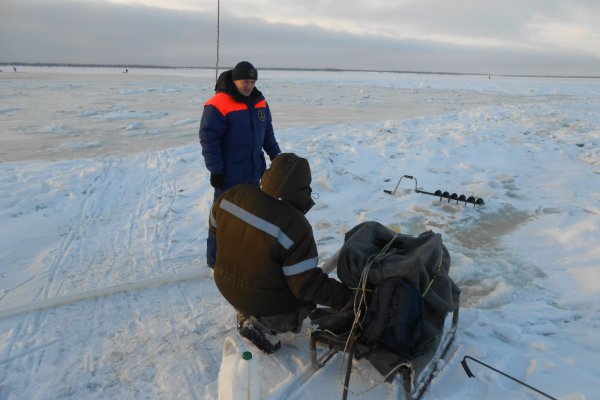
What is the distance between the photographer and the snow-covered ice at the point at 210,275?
2.69 meters

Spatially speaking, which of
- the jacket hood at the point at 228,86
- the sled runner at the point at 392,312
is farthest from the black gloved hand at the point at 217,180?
the sled runner at the point at 392,312

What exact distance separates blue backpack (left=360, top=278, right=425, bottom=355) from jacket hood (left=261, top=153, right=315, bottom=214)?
2.21ft

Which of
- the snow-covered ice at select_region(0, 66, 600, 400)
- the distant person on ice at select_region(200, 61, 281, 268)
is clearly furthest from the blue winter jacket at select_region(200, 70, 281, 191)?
the snow-covered ice at select_region(0, 66, 600, 400)

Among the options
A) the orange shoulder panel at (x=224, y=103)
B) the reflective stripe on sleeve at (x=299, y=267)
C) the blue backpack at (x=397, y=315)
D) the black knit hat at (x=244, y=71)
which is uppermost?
the black knit hat at (x=244, y=71)

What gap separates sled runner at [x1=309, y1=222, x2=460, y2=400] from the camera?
7.60 ft

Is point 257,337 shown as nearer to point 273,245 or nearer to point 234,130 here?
point 273,245

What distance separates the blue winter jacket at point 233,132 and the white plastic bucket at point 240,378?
6.26 feet

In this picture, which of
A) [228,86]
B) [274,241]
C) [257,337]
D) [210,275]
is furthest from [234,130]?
[257,337]

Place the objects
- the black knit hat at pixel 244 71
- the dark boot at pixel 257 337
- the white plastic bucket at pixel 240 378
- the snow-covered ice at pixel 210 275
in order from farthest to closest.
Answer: the black knit hat at pixel 244 71 < the dark boot at pixel 257 337 < the snow-covered ice at pixel 210 275 < the white plastic bucket at pixel 240 378

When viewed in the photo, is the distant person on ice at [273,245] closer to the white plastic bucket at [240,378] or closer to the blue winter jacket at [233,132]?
the white plastic bucket at [240,378]

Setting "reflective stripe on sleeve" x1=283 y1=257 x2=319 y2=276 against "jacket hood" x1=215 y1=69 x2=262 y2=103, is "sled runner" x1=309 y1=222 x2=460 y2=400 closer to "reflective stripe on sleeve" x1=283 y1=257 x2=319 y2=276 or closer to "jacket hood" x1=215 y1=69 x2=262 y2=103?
"reflective stripe on sleeve" x1=283 y1=257 x2=319 y2=276

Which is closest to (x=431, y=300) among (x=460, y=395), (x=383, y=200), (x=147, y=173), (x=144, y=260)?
(x=460, y=395)

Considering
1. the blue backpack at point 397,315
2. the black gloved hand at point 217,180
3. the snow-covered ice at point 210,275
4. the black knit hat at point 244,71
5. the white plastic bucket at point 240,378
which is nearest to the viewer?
the white plastic bucket at point 240,378

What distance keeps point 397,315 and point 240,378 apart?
2.86 ft
